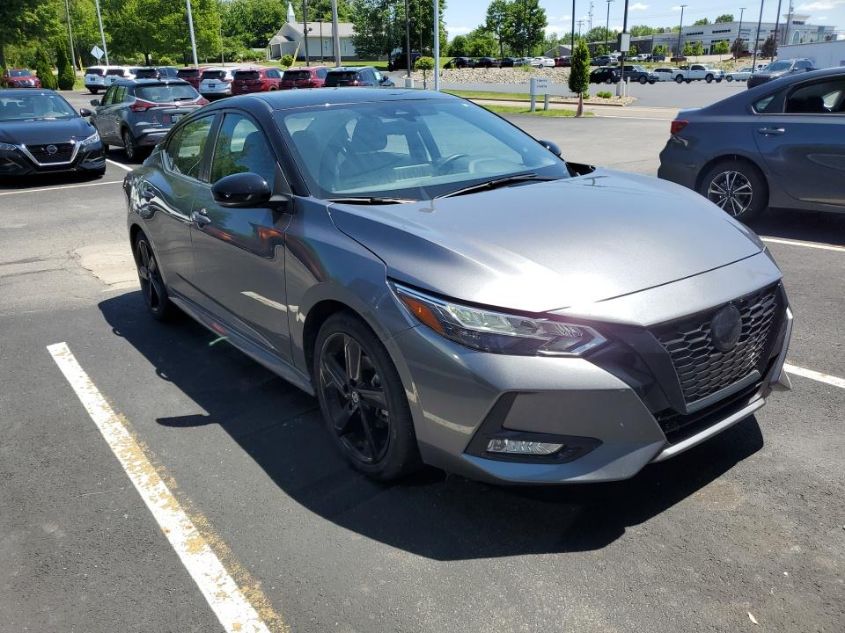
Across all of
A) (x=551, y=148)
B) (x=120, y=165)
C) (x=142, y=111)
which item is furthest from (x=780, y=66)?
(x=551, y=148)

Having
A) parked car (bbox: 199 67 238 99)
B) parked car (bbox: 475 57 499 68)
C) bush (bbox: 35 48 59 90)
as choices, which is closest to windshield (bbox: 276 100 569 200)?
parked car (bbox: 199 67 238 99)

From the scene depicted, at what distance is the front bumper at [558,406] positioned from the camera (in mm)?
2570

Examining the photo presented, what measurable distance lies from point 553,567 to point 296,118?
8.48 feet

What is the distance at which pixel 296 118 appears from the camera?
3953 millimetres

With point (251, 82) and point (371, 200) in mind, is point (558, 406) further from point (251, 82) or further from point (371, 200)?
point (251, 82)

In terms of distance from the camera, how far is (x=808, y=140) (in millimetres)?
7070

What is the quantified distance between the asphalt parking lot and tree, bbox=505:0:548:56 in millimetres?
120501

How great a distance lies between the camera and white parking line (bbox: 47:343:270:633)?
8.52 ft

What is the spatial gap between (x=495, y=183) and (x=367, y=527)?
Result: 1.81 m

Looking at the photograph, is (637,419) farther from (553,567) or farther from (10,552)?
(10,552)

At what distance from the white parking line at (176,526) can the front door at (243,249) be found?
0.84m

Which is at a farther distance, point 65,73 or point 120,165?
point 65,73

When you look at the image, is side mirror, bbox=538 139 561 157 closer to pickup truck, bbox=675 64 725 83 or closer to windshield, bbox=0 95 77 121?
windshield, bbox=0 95 77 121

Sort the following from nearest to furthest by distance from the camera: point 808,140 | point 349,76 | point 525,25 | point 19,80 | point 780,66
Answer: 1. point 808,140
2. point 349,76
3. point 780,66
4. point 19,80
5. point 525,25
